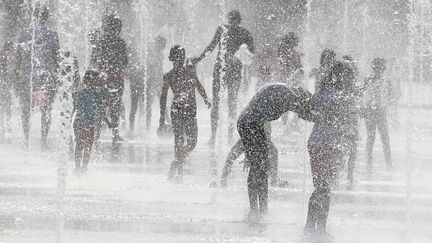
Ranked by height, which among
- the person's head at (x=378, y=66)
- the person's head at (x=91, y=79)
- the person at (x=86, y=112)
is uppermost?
the person's head at (x=378, y=66)

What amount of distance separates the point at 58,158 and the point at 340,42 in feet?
82.4

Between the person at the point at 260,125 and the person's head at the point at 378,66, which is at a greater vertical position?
the person's head at the point at 378,66

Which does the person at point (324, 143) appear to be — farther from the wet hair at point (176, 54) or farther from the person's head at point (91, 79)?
the person's head at point (91, 79)

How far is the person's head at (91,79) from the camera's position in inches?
468

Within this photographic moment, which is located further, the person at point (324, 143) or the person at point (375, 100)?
the person at point (375, 100)

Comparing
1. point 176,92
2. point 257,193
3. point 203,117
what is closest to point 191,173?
point 176,92

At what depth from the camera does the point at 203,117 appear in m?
21.6

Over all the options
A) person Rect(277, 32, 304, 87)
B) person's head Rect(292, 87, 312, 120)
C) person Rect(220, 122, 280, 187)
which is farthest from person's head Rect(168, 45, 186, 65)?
person Rect(277, 32, 304, 87)

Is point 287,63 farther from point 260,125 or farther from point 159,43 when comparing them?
point 260,125

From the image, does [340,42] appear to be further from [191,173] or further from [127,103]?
[191,173]

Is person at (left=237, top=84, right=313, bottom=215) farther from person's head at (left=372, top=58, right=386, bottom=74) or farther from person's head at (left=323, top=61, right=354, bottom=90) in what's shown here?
person's head at (left=372, top=58, right=386, bottom=74)

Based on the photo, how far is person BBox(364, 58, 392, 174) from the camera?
1243 centimetres

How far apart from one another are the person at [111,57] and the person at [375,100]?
11.2 ft

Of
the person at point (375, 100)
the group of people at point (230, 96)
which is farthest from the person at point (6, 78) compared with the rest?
the person at point (375, 100)
